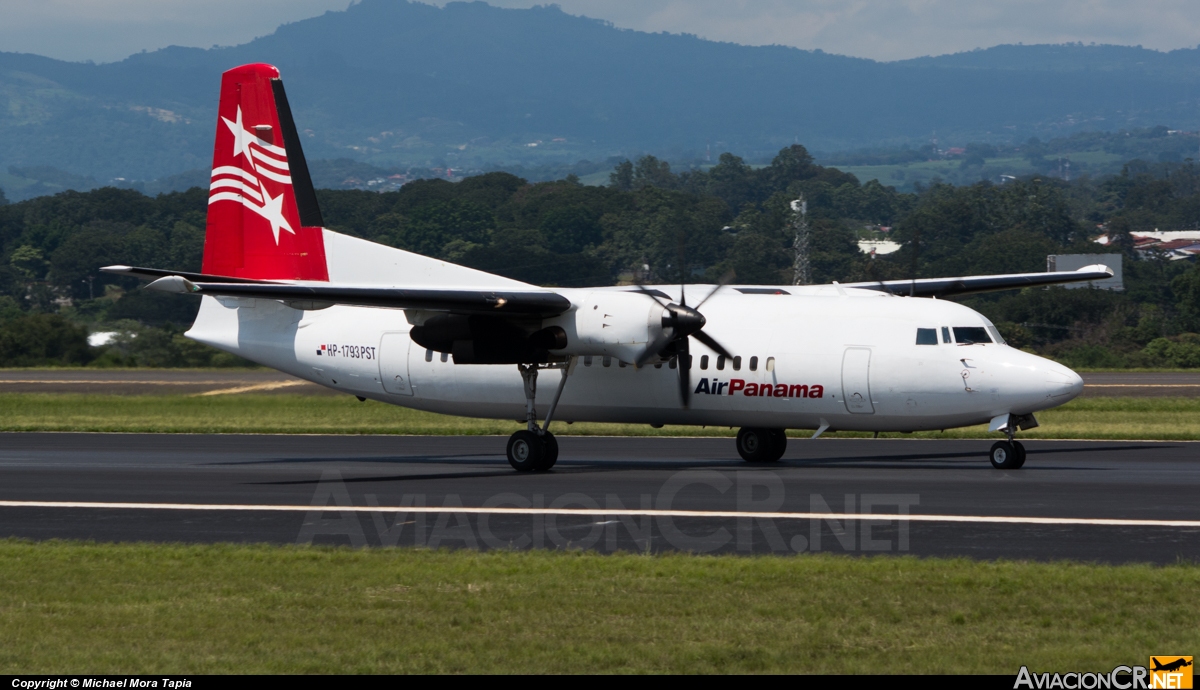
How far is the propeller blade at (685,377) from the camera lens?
71.8 ft

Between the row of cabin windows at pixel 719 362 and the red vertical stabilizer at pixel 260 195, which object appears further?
the red vertical stabilizer at pixel 260 195

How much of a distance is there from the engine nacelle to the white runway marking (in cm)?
424

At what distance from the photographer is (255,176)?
2570 cm

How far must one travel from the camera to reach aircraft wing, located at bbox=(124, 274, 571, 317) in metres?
19.8

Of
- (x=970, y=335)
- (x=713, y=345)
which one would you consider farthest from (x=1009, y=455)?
(x=713, y=345)

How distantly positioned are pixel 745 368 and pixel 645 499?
4478mm

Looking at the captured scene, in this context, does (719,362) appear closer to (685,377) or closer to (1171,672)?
(685,377)

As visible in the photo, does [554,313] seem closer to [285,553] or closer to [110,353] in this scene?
[285,553]

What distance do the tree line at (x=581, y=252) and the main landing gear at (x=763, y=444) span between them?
102ft

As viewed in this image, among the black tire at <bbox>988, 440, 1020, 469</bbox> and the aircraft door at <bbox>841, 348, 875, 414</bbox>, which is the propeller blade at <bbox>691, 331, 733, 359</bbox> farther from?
the black tire at <bbox>988, 440, 1020, 469</bbox>

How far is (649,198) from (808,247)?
2586 cm

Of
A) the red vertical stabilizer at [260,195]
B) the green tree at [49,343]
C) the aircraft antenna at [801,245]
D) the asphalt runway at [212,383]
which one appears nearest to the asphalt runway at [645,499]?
the red vertical stabilizer at [260,195]

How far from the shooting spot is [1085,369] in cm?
5500

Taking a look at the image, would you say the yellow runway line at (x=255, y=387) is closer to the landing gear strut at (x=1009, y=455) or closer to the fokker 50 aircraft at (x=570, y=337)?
the fokker 50 aircraft at (x=570, y=337)
